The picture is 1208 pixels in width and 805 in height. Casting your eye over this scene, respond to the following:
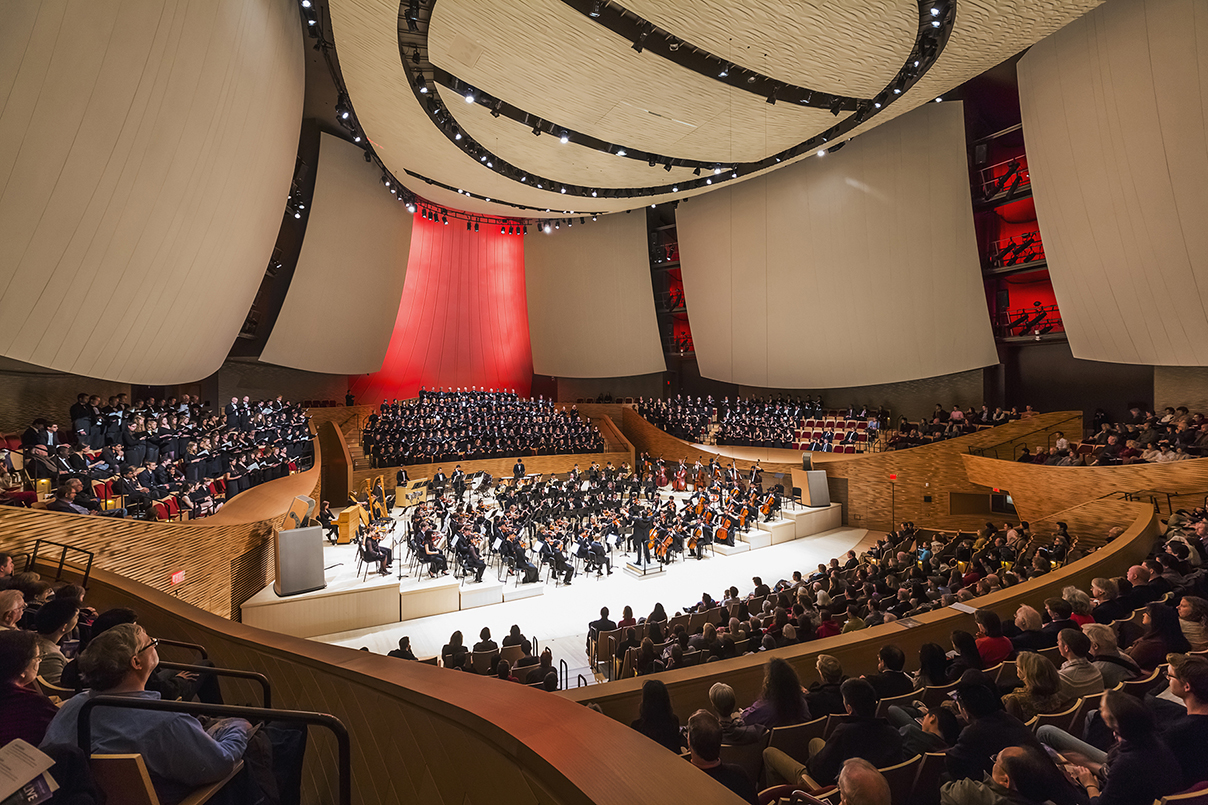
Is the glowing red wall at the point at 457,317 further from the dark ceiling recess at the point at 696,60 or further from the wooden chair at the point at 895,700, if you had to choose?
the wooden chair at the point at 895,700

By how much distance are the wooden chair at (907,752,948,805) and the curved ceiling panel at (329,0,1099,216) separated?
9662mm

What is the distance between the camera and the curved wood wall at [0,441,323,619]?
17.5 feet

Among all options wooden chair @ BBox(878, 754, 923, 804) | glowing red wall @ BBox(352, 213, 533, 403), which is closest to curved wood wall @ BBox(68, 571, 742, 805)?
wooden chair @ BBox(878, 754, 923, 804)

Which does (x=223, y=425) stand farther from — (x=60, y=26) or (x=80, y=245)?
(x=60, y=26)

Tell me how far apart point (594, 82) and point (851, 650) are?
10.7 meters

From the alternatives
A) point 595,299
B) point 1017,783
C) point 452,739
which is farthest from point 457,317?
point 1017,783

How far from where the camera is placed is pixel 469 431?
18266mm

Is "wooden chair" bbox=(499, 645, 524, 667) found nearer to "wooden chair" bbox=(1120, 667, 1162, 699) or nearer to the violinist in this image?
the violinist

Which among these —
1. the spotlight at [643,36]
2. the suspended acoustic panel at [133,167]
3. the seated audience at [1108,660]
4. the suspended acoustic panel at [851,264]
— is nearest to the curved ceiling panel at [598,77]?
the spotlight at [643,36]

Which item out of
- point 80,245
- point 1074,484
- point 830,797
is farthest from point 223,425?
point 1074,484

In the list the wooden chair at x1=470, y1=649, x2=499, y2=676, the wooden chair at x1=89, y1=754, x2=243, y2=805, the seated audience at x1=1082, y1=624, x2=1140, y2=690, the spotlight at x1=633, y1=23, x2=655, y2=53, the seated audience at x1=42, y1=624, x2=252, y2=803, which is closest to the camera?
the wooden chair at x1=89, y1=754, x2=243, y2=805

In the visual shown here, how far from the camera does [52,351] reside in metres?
7.85

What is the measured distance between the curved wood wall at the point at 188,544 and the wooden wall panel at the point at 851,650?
4.64 m

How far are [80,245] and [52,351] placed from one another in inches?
59.7
